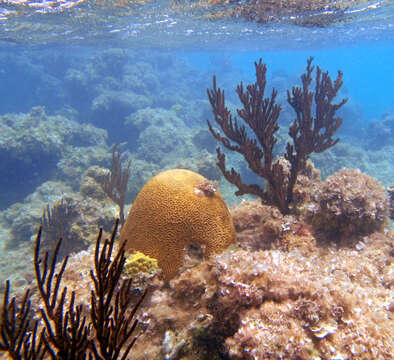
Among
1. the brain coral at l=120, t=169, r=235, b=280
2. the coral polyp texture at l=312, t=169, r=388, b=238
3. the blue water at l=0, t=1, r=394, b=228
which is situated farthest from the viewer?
the blue water at l=0, t=1, r=394, b=228

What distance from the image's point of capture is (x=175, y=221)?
357cm

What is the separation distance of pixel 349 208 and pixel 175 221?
2.74m

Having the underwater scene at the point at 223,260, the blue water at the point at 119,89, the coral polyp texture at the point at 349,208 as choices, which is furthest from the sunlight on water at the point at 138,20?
the coral polyp texture at the point at 349,208

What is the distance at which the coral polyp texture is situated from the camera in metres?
3.98

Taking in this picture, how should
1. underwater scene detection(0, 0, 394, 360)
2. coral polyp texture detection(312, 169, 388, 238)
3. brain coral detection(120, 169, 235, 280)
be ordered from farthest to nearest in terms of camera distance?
coral polyp texture detection(312, 169, 388, 238) → brain coral detection(120, 169, 235, 280) → underwater scene detection(0, 0, 394, 360)

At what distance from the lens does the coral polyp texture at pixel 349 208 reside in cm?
398

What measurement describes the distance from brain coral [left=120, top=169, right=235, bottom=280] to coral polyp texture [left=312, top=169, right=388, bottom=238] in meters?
1.60

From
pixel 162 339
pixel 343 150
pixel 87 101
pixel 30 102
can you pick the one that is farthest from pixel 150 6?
pixel 30 102

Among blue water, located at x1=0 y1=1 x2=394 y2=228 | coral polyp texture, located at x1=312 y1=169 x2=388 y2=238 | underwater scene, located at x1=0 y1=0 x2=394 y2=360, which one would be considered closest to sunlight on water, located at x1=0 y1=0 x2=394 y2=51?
blue water, located at x1=0 y1=1 x2=394 y2=228

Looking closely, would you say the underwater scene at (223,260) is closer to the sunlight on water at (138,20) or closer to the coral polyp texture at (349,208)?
the coral polyp texture at (349,208)

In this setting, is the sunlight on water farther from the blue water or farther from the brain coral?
the brain coral

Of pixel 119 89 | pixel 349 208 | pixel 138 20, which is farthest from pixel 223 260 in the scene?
pixel 119 89

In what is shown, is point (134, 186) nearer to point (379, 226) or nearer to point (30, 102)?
point (379, 226)

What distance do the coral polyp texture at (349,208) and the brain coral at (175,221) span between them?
5.26 feet
